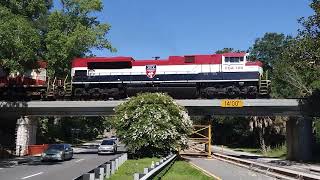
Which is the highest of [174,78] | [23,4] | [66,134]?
[23,4]

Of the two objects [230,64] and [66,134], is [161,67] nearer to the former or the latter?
[230,64]

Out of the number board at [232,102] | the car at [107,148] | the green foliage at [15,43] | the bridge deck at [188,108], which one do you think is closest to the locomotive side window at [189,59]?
the bridge deck at [188,108]

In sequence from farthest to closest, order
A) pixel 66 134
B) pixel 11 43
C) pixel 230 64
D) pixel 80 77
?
pixel 66 134, pixel 80 77, pixel 230 64, pixel 11 43

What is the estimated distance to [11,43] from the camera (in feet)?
107

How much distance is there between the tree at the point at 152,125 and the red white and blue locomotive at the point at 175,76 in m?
7.74

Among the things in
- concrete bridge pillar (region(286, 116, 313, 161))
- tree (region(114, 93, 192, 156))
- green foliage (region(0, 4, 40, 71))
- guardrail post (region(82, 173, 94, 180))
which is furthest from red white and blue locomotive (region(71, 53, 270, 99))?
guardrail post (region(82, 173, 94, 180))

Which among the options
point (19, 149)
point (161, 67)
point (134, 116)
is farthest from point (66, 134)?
point (134, 116)

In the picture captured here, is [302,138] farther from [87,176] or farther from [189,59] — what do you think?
[87,176]

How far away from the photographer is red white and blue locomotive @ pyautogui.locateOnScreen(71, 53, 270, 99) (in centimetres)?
4106

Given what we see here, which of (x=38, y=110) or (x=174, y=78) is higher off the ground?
(x=174, y=78)

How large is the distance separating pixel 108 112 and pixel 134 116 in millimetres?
10789

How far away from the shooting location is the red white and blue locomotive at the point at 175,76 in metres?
41.1

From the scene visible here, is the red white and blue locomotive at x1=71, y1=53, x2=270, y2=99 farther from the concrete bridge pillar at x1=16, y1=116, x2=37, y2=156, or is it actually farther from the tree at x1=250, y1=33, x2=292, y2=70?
the tree at x1=250, y1=33, x2=292, y2=70

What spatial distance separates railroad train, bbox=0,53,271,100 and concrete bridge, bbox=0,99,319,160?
4.82 ft
